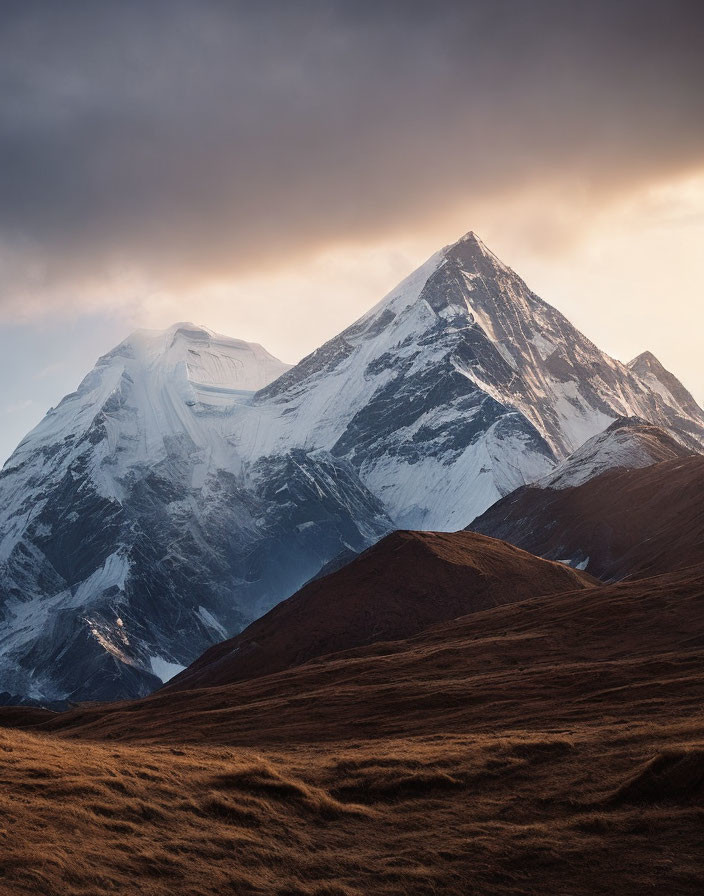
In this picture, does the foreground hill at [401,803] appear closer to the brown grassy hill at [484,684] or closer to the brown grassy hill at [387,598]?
the brown grassy hill at [484,684]

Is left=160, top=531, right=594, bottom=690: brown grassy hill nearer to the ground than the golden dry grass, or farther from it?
farther from it

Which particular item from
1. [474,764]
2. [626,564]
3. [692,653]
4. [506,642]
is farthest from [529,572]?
[474,764]

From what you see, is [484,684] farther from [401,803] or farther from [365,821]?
[365,821]

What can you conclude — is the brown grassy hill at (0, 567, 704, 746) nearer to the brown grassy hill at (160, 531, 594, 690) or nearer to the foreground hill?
the foreground hill

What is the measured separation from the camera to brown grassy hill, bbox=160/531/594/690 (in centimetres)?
14200

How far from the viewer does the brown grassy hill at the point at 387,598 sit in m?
142

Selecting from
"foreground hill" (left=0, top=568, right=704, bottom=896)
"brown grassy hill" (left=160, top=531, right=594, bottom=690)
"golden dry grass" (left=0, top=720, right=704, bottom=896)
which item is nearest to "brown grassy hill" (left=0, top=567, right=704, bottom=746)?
"foreground hill" (left=0, top=568, right=704, bottom=896)

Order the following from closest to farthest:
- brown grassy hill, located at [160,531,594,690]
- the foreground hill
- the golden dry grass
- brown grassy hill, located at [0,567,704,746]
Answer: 1. the golden dry grass
2. the foreground hill
3. brown grassy hill, located at [0,567,704,746]
4. brown grassy hill, located at [160,531,594,690]

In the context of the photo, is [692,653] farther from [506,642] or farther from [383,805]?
[383,805]

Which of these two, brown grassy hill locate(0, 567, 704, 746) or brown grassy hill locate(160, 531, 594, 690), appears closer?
Answer: brown grassy hill locate(0, 567, 704, 746)

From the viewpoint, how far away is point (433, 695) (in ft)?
245

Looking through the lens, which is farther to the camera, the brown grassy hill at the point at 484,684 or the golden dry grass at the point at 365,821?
the brown grassy hill at the point at 484,684

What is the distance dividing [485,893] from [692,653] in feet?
153

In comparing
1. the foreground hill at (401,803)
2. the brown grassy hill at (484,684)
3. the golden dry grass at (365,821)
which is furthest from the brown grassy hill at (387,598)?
the golden dry grass at (365,821)
